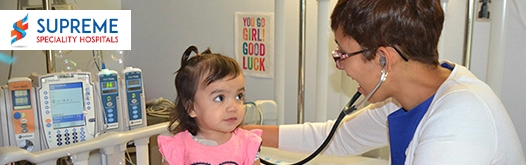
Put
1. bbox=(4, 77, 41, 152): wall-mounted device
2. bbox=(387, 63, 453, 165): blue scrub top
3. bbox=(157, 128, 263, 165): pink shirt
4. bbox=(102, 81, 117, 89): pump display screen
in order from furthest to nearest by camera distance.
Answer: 1. bbox=(102, 81, 117, 89): pump display screen
2. bbox=(4, 77, 41, 152): wall-mounted device
3. bbox=(157, 128, 263, 165): pink shirt
4. bbox=(387, 63, 453, 165): blue scrub top

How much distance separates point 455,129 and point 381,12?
27 cm

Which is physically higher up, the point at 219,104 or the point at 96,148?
the point at 219,104

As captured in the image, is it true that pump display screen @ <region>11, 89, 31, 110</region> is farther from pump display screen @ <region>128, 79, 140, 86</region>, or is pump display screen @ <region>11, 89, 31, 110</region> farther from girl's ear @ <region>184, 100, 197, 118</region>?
girl's ear @ <region>184, 100, 197, 118</region>

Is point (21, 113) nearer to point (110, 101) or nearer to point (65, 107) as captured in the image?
point (65, 107)

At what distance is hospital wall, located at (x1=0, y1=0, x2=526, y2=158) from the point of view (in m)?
1.76

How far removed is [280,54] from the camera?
1.67 m

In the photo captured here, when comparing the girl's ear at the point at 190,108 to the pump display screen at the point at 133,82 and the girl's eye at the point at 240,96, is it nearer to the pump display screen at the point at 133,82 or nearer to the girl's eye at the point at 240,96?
the girl's eye at the point at 240,96

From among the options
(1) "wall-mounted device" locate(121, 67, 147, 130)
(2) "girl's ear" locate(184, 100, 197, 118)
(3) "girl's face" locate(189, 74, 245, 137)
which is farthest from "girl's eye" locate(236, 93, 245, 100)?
(1) "wall-mounted device" locate(121, 67, 147, 130)

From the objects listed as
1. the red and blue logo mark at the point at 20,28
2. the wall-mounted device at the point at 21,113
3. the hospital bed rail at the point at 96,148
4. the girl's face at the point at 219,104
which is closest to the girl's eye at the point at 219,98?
the girl's face at the point at 219,104

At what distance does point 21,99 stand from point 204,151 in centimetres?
59

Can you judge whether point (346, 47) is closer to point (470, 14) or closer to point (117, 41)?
point (470, 14)

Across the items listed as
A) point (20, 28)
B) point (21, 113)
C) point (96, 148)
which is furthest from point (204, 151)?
point (20, 28)

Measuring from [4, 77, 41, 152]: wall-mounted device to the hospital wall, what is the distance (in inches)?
26.1

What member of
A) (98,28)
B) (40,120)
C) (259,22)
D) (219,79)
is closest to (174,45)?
(259,22)
